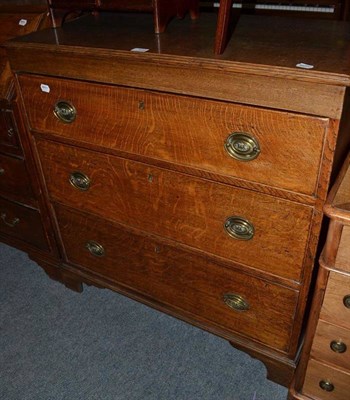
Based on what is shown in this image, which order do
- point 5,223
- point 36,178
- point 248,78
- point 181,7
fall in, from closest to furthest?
1. point 248,78
2. point 181,7
3. point 36,178
4. point 5,223

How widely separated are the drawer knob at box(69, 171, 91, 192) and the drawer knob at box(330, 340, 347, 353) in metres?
0.97

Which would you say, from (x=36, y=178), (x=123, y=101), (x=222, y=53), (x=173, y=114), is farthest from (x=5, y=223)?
(x=222, y=53)

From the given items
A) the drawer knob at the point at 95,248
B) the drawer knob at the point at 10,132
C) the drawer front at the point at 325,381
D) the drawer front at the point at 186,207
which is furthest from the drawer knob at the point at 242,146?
the drawer knob at the point at 10,132

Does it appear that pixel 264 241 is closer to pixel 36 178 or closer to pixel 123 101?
pixel 123 101

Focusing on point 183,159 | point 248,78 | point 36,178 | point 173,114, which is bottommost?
point 36,178

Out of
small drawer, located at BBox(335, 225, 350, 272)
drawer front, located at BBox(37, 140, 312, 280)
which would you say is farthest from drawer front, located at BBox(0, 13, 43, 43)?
small drawer, located at BBox(335, 225, 350, 272)

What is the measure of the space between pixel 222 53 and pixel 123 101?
335 mm

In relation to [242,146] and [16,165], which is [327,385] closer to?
[242,146]

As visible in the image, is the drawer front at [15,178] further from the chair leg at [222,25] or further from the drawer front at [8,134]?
the chair leg at [222,25]

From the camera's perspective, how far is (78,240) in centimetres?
172

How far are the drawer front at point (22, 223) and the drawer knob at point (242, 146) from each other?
3.47 feet

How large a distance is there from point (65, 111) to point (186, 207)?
0.52m

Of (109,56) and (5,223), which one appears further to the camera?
(5,223)

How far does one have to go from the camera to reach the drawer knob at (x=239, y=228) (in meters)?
1.19
